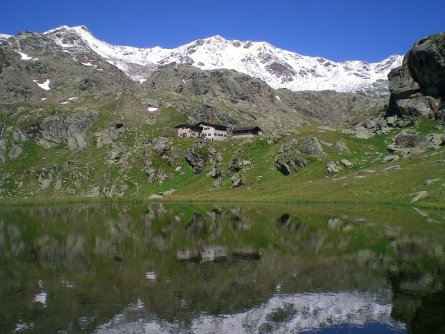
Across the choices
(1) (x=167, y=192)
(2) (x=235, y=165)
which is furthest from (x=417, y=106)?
(1) (x=167, y=192)

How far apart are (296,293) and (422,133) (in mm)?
144427

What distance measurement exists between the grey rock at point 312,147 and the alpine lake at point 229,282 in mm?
110515

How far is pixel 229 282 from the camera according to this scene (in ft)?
111

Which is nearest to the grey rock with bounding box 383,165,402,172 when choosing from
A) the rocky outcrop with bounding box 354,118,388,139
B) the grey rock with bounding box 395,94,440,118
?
the grey rock with bounding box 395,94,440,118

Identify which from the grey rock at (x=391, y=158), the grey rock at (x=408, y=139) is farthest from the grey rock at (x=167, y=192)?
the grey rock at (x=408, y=139)

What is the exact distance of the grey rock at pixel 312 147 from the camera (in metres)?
172

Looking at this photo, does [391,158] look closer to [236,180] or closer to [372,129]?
[372,129]

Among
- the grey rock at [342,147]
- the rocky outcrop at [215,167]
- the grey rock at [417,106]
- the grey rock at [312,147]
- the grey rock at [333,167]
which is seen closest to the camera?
the grey rock at [333,167]

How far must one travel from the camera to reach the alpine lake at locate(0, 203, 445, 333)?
2462 centimetres

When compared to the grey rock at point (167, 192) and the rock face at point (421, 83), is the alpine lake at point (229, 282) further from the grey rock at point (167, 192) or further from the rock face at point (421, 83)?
the rock face at point (421, 83)

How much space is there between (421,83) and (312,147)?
50349 millimetres

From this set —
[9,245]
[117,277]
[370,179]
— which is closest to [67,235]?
[9,245]

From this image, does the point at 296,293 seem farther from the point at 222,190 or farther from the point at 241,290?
the point at 222,190

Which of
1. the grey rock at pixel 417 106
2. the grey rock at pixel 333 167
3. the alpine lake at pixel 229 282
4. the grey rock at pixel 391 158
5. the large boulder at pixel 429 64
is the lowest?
the alpine lake at pixel 229 282
